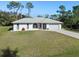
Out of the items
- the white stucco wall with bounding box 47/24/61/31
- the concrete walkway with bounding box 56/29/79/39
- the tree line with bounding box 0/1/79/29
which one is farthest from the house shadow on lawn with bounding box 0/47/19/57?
the concrete walkway with bounding box 56/29/79/39

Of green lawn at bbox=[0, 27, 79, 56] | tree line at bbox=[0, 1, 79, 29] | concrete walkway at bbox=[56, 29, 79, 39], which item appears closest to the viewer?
tree line at bbox=[0, 1, 79, 29]

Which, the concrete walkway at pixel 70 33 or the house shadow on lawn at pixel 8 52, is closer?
the house shadow on lawn at pixel 8 52

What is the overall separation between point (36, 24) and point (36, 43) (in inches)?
36.4

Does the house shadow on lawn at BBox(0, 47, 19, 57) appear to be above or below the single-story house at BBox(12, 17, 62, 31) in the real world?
below

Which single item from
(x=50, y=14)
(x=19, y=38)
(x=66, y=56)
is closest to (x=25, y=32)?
(x=19, y=38)

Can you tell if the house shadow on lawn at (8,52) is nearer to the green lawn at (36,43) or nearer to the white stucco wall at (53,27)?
the green lawn at (36,43)

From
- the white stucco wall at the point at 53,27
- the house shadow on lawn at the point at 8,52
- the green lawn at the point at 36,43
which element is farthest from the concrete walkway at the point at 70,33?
the house shadow on lawn at the point at 8,52

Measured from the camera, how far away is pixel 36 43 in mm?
15352

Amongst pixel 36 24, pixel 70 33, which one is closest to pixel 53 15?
pixel 36 24

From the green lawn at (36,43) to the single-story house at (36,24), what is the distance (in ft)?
0.98

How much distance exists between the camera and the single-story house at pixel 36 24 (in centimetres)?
1521

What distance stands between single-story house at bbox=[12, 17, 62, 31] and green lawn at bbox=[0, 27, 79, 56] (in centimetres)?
30

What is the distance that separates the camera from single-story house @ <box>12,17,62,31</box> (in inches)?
599

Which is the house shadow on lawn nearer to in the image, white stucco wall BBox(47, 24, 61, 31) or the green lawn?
the green lawn
